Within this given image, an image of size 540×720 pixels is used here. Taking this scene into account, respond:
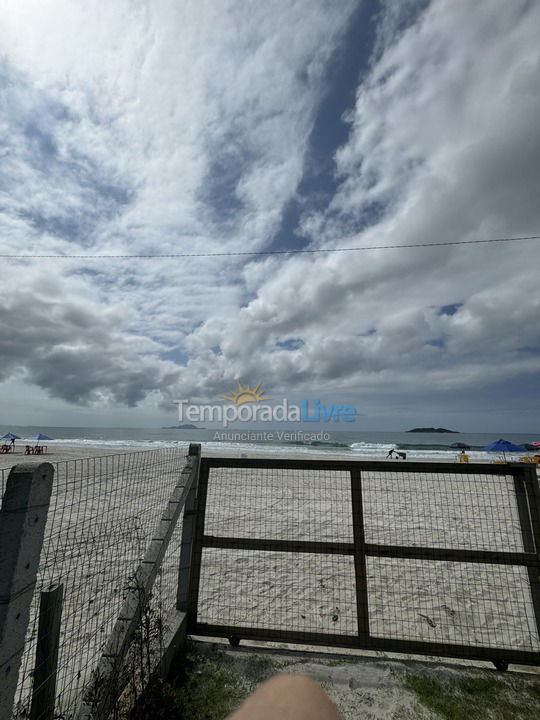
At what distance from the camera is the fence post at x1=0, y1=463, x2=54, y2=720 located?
4.70 ft

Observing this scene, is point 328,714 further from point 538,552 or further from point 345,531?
point 345,531

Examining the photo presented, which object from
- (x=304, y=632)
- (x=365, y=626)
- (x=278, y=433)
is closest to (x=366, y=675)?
(x=365, y=626)

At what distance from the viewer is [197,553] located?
11.4 feet

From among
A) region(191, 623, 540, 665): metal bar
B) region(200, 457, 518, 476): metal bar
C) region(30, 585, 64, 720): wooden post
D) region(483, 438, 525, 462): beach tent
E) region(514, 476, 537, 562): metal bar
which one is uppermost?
region(483, 438, 525, 462): beach tent

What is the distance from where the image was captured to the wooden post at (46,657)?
1.97 metres

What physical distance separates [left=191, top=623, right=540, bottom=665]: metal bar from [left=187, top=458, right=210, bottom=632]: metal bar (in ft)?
0.60

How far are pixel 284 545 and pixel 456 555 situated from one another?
143 centimetres

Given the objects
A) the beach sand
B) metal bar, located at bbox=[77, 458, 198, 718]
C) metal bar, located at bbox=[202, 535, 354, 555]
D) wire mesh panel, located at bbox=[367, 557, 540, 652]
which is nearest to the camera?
metal bar, located at bbox=[77, 458, 198, 718]

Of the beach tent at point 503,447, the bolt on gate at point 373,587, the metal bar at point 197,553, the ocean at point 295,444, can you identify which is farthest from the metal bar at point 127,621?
the ocean at point 295,444

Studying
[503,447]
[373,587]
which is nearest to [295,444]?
[503,447]

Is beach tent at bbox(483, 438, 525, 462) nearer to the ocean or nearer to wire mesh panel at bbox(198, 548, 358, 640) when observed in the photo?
the ocean

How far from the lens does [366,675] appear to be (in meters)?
2.85

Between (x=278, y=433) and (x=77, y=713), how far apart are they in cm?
9060

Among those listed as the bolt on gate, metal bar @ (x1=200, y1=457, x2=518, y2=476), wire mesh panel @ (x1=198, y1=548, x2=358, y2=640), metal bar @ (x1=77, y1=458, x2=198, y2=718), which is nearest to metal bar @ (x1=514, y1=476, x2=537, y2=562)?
the bolt on gate
